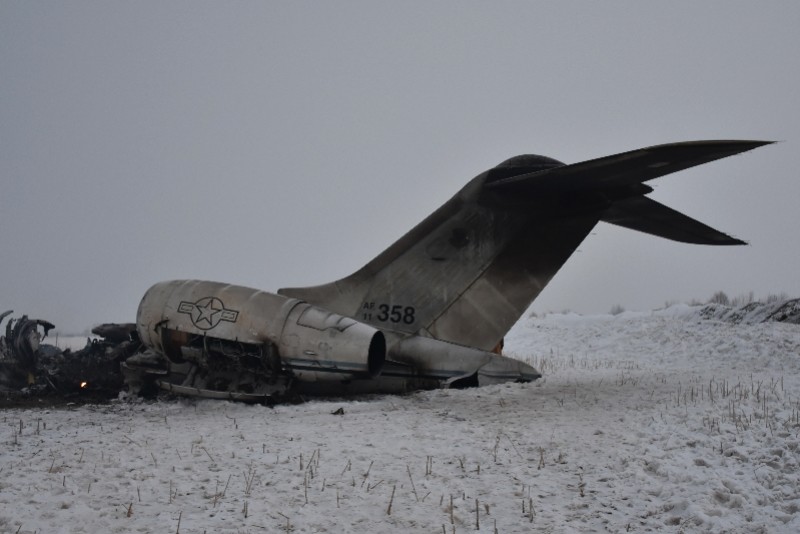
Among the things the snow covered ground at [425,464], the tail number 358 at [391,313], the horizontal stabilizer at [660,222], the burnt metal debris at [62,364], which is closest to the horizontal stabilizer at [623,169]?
the horizontal stabilizer at [660,222]

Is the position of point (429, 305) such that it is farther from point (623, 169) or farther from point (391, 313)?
point (623, 169)

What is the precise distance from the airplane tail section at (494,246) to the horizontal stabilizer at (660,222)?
0.02 meters

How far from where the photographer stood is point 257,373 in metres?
9.22

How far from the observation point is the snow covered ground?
4465mm

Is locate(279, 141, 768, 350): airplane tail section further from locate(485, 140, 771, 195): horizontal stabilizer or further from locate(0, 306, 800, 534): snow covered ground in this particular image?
locate(0, 306, 800, 534): snow covered ground

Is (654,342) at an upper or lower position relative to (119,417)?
upper

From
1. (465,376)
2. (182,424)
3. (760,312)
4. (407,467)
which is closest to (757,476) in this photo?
(407,467)

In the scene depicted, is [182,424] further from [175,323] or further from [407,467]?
[407,467]

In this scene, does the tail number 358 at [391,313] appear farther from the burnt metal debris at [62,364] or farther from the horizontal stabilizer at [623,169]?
the burnt metal debris at [62,364]

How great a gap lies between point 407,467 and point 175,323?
5821 mm

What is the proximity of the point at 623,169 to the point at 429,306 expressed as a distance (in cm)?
359

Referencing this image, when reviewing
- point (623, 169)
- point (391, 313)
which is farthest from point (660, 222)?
point (391, 313)

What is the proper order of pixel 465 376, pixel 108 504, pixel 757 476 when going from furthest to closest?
pixel 465 376, pixel 757 476, pixel 108 504

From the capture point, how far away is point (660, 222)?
9195mm
